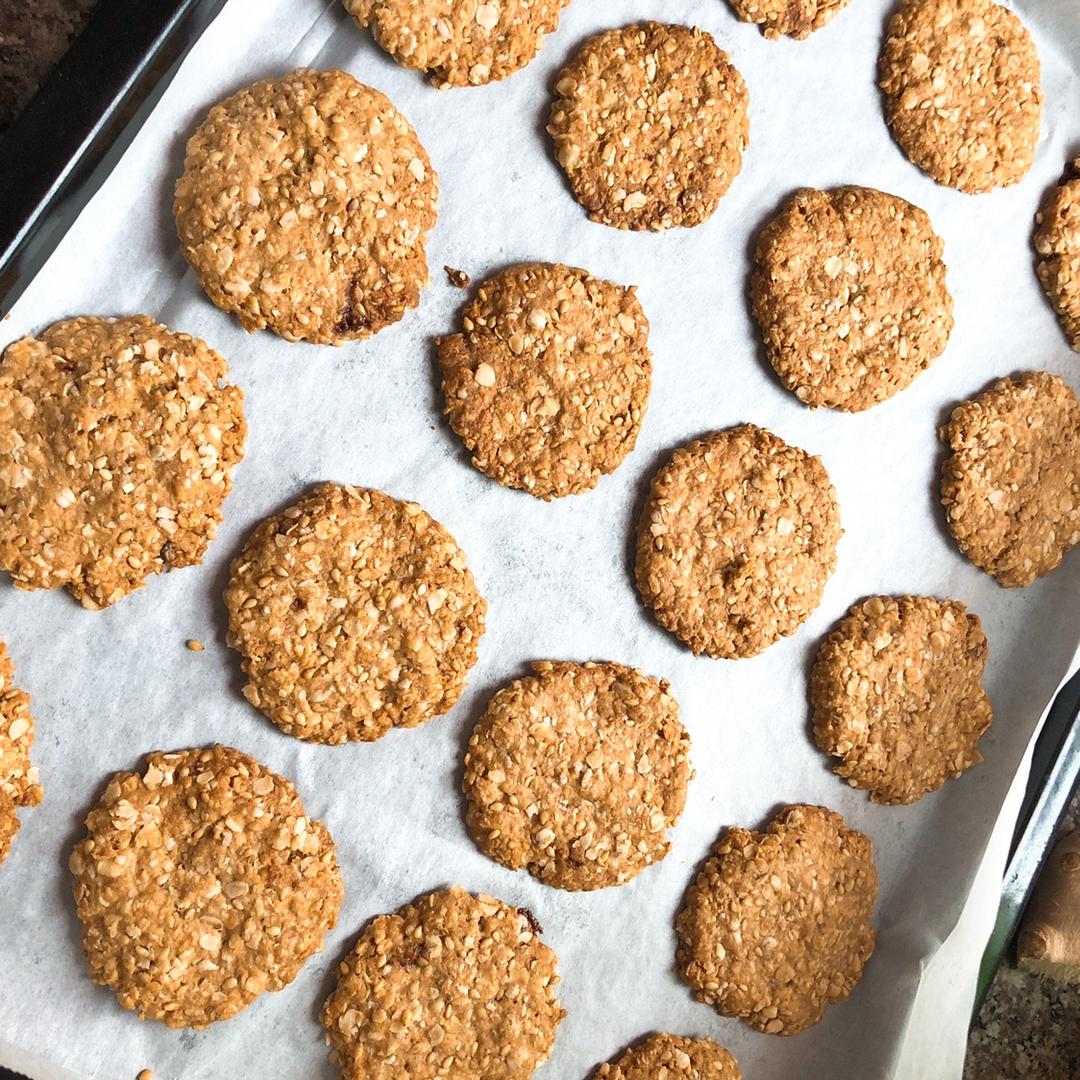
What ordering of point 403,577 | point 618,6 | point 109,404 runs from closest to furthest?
point 109,404, point 403,577, point 618,6

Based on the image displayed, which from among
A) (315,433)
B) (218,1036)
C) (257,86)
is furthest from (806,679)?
(257,86)

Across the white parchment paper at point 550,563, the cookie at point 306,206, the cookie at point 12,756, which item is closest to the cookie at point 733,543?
the white parchment paper at point 550,563

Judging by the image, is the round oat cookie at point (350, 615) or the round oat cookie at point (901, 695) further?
the round oat cookie at point (901, 695)

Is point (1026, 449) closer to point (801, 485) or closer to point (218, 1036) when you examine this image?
point (801, 485)

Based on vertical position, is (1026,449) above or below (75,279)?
below

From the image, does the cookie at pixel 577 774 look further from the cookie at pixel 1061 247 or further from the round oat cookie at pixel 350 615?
the cookie at pixel 1061 247

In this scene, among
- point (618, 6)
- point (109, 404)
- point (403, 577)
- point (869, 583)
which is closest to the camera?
point (109, 404)

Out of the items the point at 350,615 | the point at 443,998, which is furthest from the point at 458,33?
the point at 443,998

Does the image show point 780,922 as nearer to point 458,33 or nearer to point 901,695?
point 901,695
